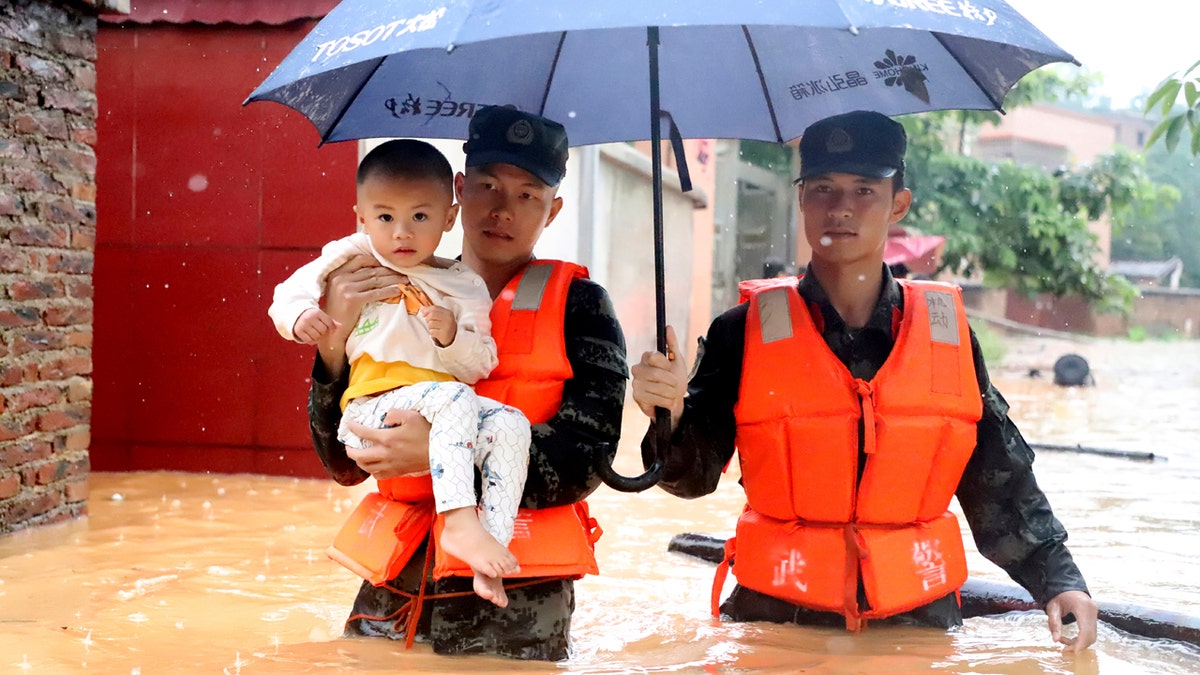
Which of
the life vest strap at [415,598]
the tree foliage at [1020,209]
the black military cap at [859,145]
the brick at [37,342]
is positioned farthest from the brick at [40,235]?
the tree foliage at [1020,209]

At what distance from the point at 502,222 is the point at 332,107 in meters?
0.76

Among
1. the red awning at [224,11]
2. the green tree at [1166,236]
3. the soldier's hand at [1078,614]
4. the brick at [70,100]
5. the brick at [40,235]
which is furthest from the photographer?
the green tree at [1166,236]

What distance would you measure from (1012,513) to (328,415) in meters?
1.87

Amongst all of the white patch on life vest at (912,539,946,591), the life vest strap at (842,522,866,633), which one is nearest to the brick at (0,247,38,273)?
the life vest strap at (842,522,866,633)

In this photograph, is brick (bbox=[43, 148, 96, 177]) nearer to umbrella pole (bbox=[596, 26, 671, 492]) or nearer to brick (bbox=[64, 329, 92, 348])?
brick (bbox=[64, 329, 92, 348])

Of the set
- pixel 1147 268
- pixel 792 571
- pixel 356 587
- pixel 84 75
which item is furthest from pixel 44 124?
pixel 1147 268

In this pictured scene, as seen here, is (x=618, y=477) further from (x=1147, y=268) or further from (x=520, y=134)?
(x=1147, y=268)

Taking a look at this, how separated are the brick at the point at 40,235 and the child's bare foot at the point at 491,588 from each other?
359 cm

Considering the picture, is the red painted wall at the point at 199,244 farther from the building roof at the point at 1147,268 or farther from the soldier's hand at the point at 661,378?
the building roof at the point at 1147,268

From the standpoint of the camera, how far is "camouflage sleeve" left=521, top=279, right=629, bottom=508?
9.12 ft

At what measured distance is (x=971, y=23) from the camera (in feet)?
8.26

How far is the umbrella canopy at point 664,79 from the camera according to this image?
333 centimetres

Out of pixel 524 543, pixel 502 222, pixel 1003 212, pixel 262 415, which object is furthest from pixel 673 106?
pixel 1003 212

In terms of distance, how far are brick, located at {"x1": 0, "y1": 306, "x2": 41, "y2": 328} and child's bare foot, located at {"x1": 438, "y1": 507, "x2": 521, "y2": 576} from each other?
11.1 ft
